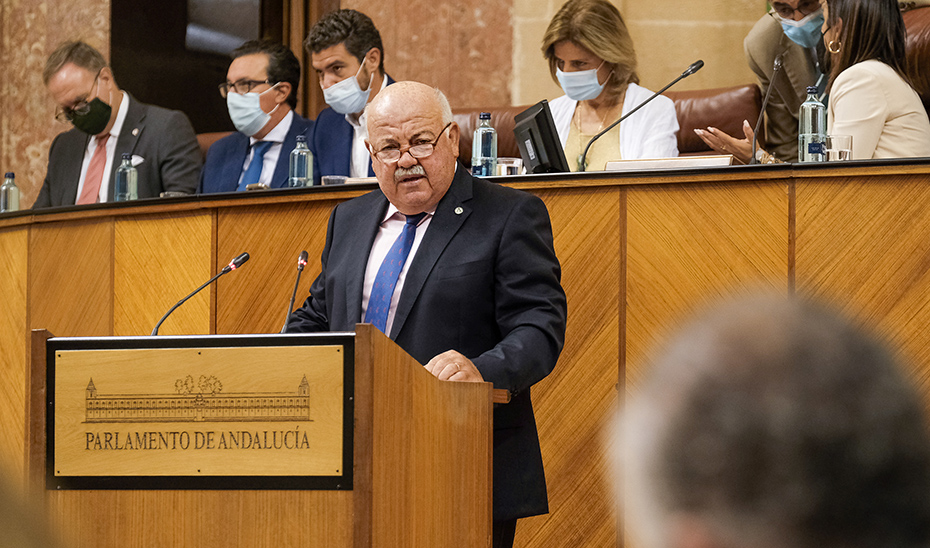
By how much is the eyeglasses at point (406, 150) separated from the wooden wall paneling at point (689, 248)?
2.47 ft

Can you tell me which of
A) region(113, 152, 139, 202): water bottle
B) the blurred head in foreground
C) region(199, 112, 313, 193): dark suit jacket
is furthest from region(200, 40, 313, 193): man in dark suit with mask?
the blurred head in foreground

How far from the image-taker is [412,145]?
2.22 metres

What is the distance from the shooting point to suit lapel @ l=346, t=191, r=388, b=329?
2107mm

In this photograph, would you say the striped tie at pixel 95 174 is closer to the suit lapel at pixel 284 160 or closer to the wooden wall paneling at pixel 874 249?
the suit lapel at pixel 284 160

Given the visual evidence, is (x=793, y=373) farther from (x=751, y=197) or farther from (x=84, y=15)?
(x=84, y=15)

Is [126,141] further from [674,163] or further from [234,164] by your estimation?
[674,163]

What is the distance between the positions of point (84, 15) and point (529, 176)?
13.2 ft

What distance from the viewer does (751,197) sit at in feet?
8.70

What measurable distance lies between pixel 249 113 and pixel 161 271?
103 cm

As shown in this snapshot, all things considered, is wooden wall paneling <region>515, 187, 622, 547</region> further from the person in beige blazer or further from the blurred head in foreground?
the blurred head in foreground

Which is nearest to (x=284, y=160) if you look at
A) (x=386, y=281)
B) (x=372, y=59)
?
(x=372, y=59)

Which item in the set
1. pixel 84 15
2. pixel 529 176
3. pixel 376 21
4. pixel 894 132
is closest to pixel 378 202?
pixel 529 176

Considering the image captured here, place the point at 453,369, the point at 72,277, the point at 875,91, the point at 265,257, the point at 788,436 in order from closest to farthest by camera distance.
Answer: the point at 788,436, the point at 453,369, the point at 875,91, the point at 265,257, the point at 72,277

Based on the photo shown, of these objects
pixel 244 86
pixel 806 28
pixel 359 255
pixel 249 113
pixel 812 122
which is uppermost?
pixel 806 28
